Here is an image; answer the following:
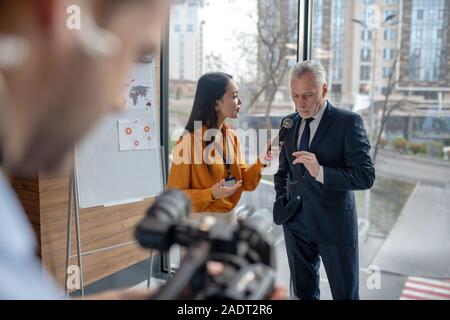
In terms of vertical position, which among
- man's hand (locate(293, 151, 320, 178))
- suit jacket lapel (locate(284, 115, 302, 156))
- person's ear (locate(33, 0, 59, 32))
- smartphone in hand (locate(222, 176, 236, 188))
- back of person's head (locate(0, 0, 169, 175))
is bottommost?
smartphone in hand (locate(222, 176, 236, 188))

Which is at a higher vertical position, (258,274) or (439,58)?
(439,58)

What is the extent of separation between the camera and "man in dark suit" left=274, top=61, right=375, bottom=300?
2213mm

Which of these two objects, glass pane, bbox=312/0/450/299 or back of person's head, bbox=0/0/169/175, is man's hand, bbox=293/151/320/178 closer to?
glass pane, bbox=312/0/450/299

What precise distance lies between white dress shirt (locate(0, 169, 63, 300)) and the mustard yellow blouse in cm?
186

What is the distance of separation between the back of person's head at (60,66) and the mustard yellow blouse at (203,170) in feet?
6.04

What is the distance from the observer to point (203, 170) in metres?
2.45

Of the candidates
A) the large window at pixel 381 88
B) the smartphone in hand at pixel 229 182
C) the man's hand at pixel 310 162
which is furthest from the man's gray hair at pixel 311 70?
the large window at pixel 381 88

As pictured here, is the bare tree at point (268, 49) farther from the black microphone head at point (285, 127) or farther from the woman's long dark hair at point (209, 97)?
the woman's long dark hair at point (209, 97)

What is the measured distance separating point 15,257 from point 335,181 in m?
1.85

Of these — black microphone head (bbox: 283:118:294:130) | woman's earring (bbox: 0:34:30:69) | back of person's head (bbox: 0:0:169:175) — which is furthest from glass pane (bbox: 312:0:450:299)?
woman's earring (bbox: 0:34:30:69)
